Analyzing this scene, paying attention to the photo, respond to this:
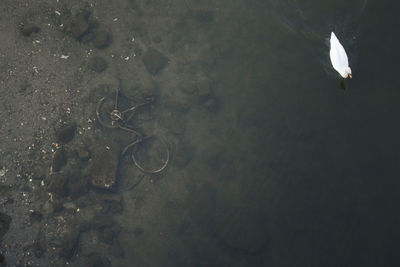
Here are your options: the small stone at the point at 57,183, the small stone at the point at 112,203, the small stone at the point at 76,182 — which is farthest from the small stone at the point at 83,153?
the small stone at the point at 112,203

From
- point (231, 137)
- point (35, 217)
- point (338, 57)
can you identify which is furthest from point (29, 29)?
point (338, 57)

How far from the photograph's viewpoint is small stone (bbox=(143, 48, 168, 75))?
6.54 meters

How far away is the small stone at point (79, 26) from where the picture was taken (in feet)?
20.8

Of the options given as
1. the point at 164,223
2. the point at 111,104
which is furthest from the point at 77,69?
the point at 164,223

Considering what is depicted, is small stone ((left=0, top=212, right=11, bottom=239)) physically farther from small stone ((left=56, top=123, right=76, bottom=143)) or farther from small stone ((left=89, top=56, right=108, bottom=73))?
small stone ((left=89, top=56, right=108, bottom=73))

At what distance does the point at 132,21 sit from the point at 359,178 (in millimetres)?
6109

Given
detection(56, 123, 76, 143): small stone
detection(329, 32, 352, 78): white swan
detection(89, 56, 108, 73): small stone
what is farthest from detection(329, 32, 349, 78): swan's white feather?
detection(56, 123, 76, 143): small stone

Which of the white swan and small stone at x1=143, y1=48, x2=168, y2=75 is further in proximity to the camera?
small stone at x1=143, y1=48, x2=168, y2=75

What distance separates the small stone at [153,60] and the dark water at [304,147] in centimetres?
138

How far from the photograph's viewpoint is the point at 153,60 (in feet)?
21.4

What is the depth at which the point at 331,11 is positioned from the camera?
648cm

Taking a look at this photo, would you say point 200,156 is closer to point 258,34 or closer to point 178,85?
point 178,85

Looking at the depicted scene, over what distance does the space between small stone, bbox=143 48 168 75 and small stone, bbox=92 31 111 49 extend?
3.05 ft

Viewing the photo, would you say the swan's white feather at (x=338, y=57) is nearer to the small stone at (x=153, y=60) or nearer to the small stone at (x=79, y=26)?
the small stone at (x=153, y=60)
